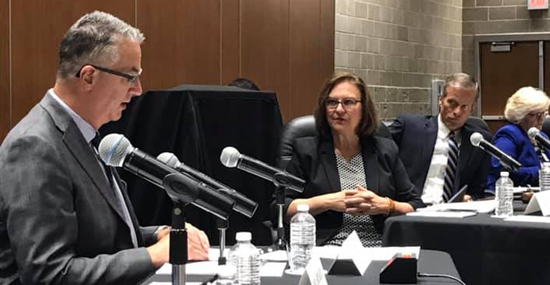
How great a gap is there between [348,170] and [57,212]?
6.37 feet

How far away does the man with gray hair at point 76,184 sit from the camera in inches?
80.3

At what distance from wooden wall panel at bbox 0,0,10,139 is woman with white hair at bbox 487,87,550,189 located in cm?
289

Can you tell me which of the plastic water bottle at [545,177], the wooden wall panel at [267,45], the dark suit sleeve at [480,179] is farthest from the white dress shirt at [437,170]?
the wooden wall panel at [267,45]

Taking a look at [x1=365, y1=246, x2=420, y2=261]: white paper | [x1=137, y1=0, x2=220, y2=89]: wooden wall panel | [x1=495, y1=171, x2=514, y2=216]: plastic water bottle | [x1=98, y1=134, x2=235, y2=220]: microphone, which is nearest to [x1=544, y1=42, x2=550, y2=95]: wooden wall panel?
[x1=137, y1=0, x2=220, y2=89]: wooden wall panel

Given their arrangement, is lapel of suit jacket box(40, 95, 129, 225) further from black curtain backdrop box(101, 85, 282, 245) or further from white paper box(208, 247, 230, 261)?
black curtain backdrop box(101, 85, 282, 245)

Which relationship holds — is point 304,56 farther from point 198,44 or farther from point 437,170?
point 437,170

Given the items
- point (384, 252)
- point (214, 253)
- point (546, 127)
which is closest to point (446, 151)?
point (546, 127)

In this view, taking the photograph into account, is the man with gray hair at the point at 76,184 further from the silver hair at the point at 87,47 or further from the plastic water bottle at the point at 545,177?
the plastic water bottle at the point at 545,177

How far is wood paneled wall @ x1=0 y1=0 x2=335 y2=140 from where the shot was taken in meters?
4.28

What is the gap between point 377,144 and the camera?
3865mm

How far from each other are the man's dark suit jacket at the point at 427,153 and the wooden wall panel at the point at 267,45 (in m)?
1.80

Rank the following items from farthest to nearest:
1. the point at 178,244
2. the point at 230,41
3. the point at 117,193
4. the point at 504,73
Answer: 1. the point at 504,73
2. the point at 230,41
3. the point at 117,193
4. the point at 178,244

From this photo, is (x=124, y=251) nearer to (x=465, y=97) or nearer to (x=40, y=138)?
(x=40, y=138)

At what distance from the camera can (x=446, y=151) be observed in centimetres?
479
